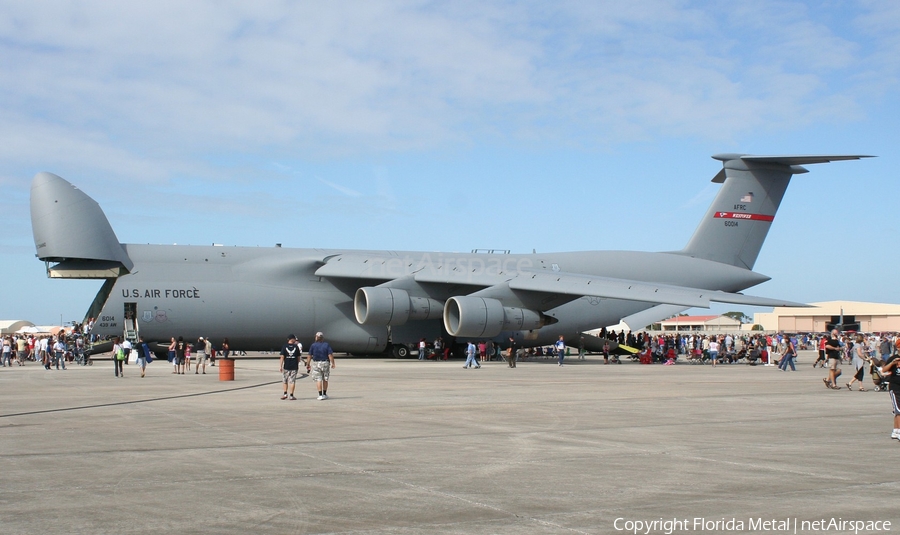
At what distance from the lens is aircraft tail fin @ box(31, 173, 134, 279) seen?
28844 millimetres

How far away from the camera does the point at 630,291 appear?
2809 cm

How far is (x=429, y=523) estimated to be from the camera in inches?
237

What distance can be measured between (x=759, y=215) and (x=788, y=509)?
109 ft

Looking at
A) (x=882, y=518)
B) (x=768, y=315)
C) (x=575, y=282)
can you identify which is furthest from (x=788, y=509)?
(x=768, y=315)

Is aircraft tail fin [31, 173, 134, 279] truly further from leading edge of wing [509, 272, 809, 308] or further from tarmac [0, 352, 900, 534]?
leading edge of wing [509, 272, 809, 308]

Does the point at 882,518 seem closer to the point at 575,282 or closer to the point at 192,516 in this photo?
A: the point at 192,516

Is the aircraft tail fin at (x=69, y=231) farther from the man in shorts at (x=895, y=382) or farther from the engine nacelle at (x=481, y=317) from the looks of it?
the man in shorts at (x=895, y=382)

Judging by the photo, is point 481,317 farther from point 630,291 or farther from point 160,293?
point 160,293

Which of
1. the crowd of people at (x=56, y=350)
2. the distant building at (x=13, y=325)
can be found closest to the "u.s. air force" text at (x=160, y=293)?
the crowd of people at (x=56, y=350)

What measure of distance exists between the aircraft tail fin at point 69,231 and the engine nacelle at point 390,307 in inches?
327

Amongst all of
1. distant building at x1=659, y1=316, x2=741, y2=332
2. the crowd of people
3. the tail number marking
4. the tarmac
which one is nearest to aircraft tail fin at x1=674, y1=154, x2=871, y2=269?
the tail number marking

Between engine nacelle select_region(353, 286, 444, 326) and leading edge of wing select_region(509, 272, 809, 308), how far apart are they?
317 cm

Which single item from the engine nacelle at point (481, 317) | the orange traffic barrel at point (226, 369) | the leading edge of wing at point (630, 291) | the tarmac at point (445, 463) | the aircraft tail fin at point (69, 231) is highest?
the aircraft tail fin at point (69, 231)

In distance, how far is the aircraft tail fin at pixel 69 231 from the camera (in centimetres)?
2884
